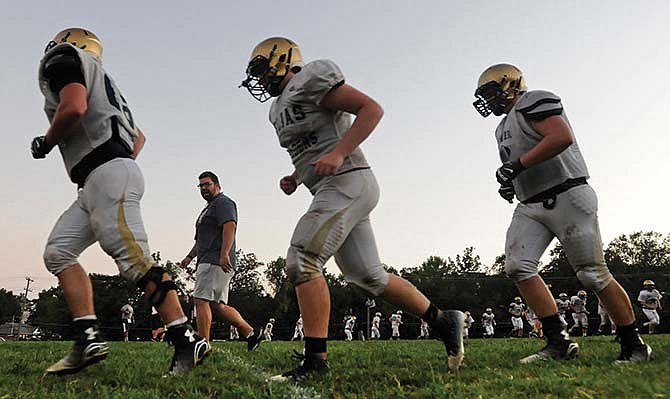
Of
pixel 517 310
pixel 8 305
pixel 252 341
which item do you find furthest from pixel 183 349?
pixel 8 305

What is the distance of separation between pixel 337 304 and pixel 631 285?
34484 mm

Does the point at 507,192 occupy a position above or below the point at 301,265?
above

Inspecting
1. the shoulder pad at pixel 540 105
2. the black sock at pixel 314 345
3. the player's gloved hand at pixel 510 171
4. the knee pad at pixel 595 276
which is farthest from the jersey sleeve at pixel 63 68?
the knee pad at pixel 595 276

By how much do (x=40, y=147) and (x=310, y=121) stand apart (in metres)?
1.85

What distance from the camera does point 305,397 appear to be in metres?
2.90

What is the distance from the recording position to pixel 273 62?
4172 mm

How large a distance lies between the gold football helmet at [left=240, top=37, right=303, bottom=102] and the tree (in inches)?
4450

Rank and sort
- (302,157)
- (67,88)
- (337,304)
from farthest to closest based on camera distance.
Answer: (337,304) < (302,157) < (67,88)

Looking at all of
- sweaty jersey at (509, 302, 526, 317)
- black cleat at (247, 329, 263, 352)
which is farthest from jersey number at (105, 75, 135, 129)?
sweaty jersey at (509, 302, 526, 317)

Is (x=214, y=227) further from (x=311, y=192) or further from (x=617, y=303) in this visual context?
(x=617, y=303)

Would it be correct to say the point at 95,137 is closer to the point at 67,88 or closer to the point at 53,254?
the point at 67,88

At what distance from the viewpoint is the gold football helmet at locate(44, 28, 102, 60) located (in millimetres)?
4387

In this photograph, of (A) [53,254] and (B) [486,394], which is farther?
(A) [53,254]

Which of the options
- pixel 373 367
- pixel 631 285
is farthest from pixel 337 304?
pixel 373 367
